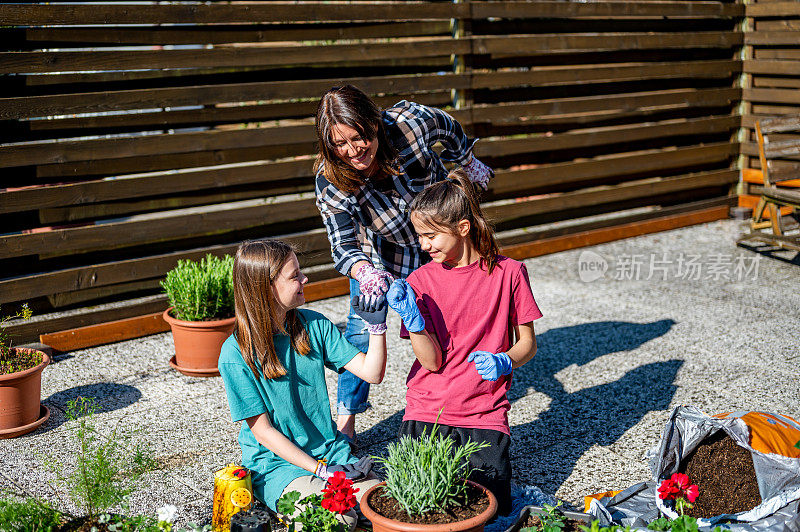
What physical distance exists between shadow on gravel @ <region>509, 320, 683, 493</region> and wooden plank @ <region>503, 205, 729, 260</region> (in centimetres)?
191

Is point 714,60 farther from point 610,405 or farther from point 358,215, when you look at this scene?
point 358,215

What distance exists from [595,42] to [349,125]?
5.31 m

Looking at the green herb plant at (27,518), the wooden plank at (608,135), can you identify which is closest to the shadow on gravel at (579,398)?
the green herb plant at (27,518)

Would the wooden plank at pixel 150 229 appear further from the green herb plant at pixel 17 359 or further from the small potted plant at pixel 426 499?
the small potted plant at pixel 426 499

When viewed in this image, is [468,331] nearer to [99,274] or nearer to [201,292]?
[201,292]

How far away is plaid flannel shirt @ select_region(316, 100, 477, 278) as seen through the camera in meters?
3.44

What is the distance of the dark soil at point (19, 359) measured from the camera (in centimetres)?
400

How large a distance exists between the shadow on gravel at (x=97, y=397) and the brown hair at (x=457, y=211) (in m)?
2.14

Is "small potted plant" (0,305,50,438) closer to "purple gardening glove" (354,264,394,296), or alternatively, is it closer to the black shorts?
"purple gardening glove" (354,264,394,296)

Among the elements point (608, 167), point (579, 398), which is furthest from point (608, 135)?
point (579, 398)

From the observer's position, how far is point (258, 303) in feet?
9.77

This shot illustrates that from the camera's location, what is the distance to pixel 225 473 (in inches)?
113

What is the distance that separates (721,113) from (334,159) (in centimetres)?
690

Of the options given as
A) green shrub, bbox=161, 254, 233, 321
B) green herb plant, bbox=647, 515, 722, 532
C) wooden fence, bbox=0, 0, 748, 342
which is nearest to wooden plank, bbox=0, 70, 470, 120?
wooden fence, bbox=0, 0, 748, 342
